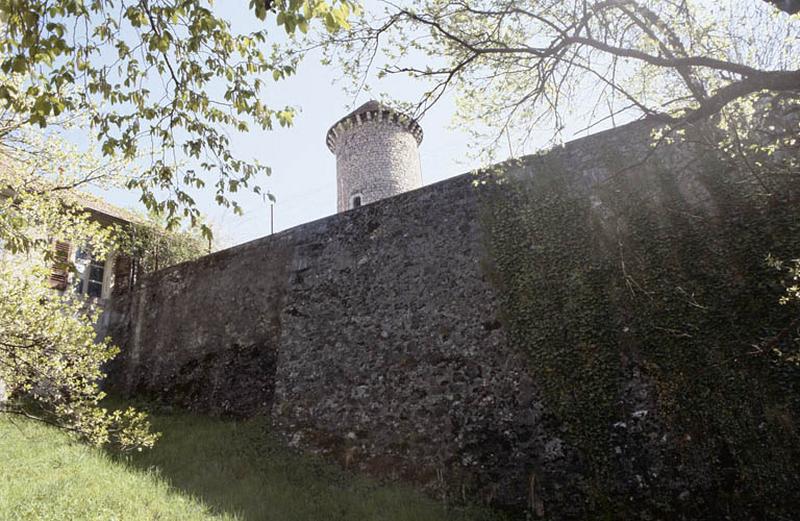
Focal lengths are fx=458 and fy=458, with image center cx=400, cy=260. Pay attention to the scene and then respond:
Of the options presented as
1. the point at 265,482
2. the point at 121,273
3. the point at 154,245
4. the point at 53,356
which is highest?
the point at 154,245

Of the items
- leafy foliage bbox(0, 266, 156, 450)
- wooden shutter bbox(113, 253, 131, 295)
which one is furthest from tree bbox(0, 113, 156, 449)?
wooden shutter bbox(113, 253, 131, 295)

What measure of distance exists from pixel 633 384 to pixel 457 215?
393 centimetres

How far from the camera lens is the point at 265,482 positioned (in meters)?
6.97

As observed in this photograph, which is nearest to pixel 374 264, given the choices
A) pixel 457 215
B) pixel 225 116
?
pixel 457 215

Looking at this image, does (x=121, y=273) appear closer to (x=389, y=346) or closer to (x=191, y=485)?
(x=191, y=485)

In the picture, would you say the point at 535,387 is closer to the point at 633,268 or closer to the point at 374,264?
the point at 633,268

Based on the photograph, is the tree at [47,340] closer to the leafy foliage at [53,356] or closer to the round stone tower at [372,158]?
the leafy foliage at [53,356]

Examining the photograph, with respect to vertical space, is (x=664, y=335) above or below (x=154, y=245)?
below

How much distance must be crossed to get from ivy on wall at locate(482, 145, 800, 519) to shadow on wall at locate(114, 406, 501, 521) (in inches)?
80.0

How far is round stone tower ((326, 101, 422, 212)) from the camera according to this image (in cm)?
1844

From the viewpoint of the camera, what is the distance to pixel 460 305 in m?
7.64

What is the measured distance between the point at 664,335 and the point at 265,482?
6.05m

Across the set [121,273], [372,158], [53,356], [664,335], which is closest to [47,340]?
[53,356]

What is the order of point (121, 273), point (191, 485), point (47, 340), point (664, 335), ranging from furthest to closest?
1. point (121, 273)
2. point (191, 485)
3. point (664, 335)
4. point (47, 340)
